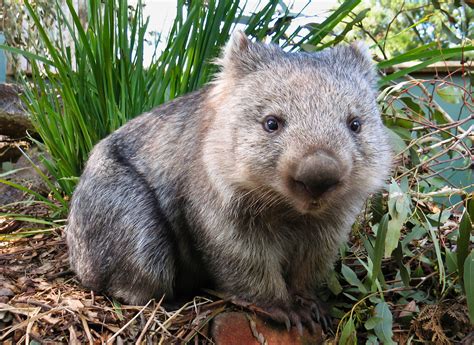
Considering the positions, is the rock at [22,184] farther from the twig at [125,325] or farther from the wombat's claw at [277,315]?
the wombat's claw at [277,315]

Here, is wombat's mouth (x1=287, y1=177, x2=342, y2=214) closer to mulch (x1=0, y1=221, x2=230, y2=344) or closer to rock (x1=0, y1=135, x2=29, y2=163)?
mulch (x1=0, y1=221, x2=230, y2=344)

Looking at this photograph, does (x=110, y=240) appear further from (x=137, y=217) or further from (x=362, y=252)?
(x=362, y=252)

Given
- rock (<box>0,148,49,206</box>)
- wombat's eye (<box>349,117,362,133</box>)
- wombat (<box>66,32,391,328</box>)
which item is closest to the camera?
wombat (<box>66,32,391,328</box>)

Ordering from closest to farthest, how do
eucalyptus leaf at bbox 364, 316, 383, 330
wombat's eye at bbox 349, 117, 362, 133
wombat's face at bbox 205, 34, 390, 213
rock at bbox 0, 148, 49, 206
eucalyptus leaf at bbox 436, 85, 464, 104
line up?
wombat's face at bbox 205, 34, 390, 213
wombat's eye at bbox 349, 117, 362, 133
eucalyptus leaf at bbox 364, 316, 383, 330
eucalyptus leaf at bbox 436, 85, 464, 104
rock at bbox 0, 148, 49, 206

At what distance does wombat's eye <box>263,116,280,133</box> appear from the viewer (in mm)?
2499

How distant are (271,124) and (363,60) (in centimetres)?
81

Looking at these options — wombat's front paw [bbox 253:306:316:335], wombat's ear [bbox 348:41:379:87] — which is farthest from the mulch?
wombat's ear [bbox 348:41:379:87]

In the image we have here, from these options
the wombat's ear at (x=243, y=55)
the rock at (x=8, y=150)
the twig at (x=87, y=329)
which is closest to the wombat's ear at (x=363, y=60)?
the wombat's ear at (x=243, y=55)

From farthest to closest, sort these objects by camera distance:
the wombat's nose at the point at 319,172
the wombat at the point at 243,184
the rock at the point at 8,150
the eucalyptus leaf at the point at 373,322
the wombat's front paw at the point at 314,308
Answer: the rock at the point at 8,150, the wombat's front paw at the point at 314,308, the eucalyptus leaf at the point at 373,322, the wombat at the point at 243,184, the wombat's nose at the point at 319,172

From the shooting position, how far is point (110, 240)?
9.89ft

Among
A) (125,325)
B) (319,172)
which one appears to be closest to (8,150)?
(125,325)

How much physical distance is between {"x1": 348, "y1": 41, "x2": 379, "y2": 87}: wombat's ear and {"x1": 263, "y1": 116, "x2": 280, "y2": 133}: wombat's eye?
27.5 inches

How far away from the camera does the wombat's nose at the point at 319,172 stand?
2.15 meters

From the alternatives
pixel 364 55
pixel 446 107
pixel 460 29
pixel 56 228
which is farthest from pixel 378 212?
pixel 446 107
